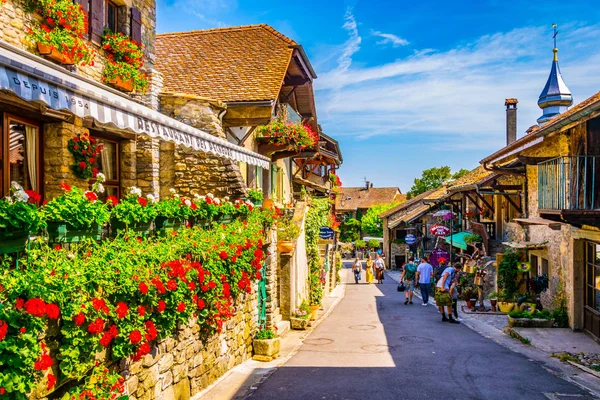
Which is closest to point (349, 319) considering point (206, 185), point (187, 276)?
point (206, 185)

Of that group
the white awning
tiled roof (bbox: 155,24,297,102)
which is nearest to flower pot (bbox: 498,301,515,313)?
tiled roof (bbox: 155,24,297,102)

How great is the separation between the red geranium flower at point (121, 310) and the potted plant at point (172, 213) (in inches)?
66.0

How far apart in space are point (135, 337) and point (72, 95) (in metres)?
2.36

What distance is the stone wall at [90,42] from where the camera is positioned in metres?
7.43

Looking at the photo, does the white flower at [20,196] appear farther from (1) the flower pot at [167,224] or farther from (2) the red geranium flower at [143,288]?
(1) the flower pot at [167,224]

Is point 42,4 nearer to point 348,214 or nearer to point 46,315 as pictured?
point 46,315

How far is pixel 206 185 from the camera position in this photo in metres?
11.8

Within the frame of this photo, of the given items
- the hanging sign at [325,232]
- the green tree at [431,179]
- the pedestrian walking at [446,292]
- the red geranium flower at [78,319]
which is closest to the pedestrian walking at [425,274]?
the pedestrian walking at [446,292]

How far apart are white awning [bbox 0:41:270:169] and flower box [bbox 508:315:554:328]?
10.0 metres

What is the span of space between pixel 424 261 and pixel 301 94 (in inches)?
309

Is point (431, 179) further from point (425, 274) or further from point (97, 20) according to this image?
point (97, 20)

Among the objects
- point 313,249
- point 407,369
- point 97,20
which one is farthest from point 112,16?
point 313,249

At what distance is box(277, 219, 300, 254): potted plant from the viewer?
44.9ft

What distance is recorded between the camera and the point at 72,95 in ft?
15.5
